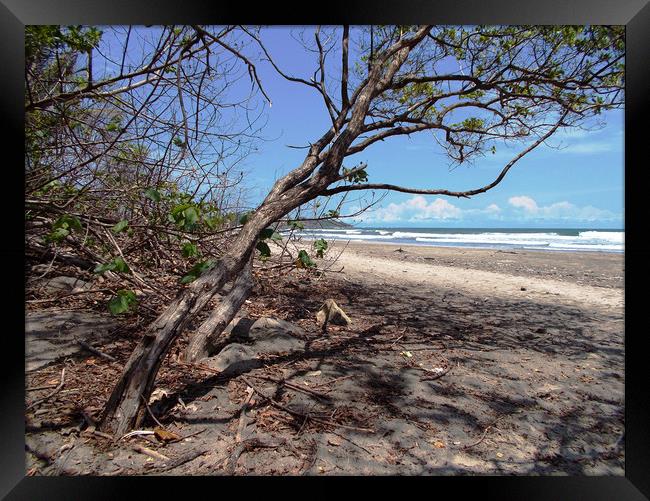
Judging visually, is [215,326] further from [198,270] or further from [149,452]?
[149,452]

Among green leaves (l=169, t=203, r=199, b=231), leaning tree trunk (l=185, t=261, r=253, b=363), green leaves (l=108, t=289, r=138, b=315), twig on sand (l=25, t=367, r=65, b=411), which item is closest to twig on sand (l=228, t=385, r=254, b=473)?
leaning tree trunk (l=185, t=261, r=253, b=363)

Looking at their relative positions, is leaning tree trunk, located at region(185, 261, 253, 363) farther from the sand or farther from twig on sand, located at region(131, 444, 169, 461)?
twig on sand, located at region(131, 444, 169, 461)

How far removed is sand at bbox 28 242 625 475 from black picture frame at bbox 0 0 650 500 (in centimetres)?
16

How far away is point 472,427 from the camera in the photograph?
7.55ft

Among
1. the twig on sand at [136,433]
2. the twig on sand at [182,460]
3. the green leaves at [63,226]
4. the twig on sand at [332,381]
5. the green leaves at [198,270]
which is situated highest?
the green leaves at [63,226]

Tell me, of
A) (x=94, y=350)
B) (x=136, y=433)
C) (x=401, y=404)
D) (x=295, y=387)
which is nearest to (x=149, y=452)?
(x=136, y=433)

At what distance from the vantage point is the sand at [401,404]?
1912mm

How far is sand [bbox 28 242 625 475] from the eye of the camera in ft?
6.27

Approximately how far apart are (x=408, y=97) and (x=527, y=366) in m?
3.22

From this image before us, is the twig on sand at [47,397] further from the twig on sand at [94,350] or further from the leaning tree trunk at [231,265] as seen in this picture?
the leaning tree trunk at [231,265]
